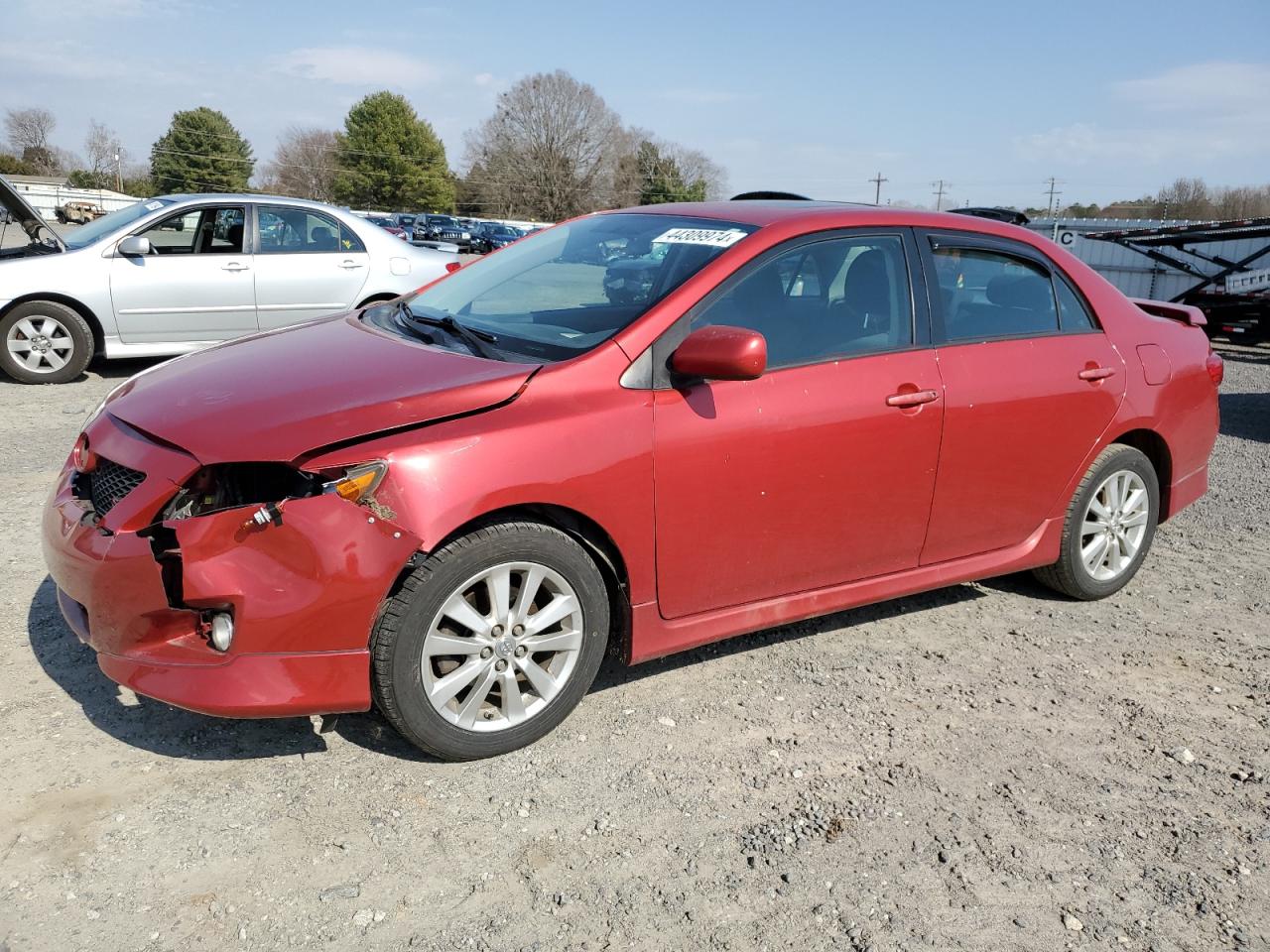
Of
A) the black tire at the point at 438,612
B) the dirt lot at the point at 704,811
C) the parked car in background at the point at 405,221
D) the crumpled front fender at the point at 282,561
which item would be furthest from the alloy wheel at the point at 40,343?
the parked car in background at the point at 405,221

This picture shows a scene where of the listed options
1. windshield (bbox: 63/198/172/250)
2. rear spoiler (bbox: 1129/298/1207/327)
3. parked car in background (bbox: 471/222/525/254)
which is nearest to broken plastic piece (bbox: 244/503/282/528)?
rear spoiler (bbox: 1129/298/1207/327)

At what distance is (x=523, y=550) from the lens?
298 centimetres

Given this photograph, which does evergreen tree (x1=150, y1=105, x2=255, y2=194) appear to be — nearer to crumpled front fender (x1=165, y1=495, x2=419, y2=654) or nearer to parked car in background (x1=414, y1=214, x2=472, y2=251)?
parked car in background (x1=414, y1=214, x2=472, y2=251)

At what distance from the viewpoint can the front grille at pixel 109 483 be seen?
9.68ft

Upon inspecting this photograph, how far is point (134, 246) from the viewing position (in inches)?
332

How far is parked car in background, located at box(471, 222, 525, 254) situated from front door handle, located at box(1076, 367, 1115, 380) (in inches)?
1641

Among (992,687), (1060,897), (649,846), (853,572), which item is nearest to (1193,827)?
(1060,897)

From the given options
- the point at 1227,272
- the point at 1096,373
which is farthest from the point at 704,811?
the point at 1227,272

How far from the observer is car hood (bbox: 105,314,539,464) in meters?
2.82

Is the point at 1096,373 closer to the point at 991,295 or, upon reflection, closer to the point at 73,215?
the point at 991,295

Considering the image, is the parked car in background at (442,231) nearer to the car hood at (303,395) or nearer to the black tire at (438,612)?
the car hood at (303,395)

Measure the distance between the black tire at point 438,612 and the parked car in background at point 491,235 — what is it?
42.6m

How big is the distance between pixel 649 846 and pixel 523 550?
0.90 m

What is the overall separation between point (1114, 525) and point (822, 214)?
2085 mm
